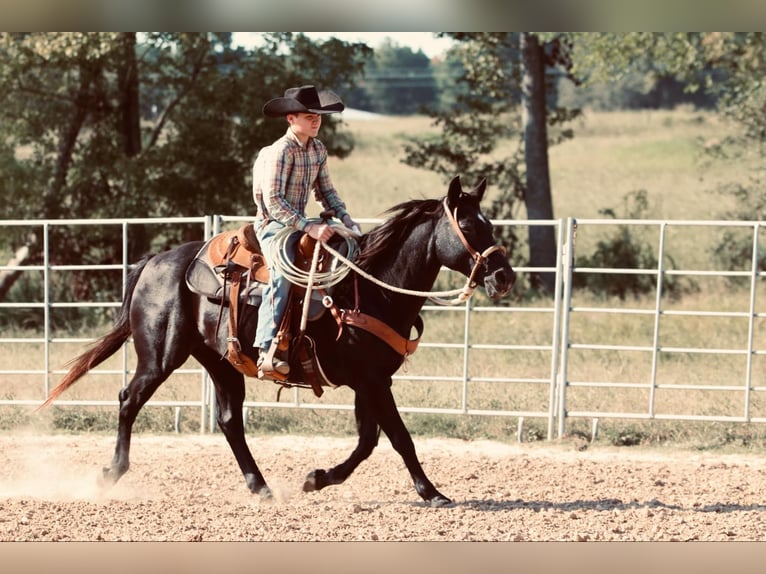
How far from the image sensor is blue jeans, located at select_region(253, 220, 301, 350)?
5.74m

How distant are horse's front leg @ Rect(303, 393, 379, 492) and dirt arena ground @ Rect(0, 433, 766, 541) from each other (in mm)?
141

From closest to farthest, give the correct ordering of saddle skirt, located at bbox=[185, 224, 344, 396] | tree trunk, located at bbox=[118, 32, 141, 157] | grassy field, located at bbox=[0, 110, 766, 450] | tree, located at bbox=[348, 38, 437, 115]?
saddle skirt, located at bbox=[185, 224, 344, 396]
grassy field, located at bbox=[0, 110, 766, 450]
tree trunk, located at bbox=[118, 32, 141, 157]
tree, located at bbox=[348, 38, 437, 115]

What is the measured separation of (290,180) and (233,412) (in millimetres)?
1454

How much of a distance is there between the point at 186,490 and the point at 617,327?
7.03 m

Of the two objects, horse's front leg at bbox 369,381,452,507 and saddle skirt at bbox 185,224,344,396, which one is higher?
saddle skirt at bbox 185,224,344,396

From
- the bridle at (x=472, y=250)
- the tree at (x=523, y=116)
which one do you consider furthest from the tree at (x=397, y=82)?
the bridle at (x=472, y=250)

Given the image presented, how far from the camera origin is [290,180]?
571 centimetres

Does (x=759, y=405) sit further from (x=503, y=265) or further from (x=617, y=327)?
(x=503, y=265)

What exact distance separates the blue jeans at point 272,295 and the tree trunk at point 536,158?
9564 millimetres

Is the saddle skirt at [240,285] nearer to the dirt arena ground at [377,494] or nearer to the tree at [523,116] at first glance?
the dirt arena ground at [377,494]

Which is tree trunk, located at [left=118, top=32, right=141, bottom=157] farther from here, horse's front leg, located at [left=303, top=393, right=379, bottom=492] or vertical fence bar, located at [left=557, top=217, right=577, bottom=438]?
horse's front leg, located at [left=303, top=393, right=379, bottom=492]

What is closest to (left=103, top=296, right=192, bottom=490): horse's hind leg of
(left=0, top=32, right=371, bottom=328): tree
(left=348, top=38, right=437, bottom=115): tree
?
(left=0, top=32, right=371, bottom=328): tree

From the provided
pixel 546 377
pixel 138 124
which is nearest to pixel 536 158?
pixel 138 124
